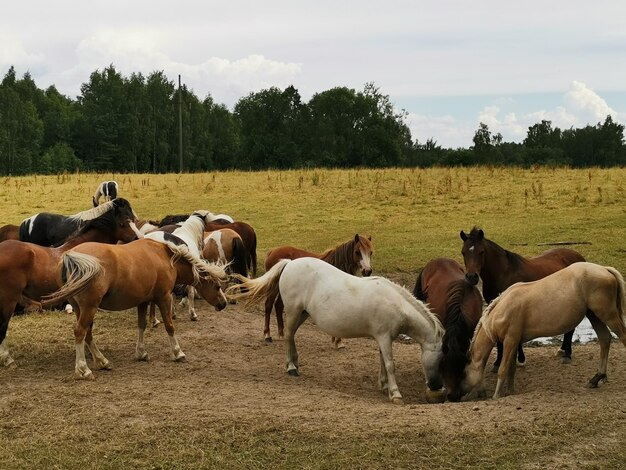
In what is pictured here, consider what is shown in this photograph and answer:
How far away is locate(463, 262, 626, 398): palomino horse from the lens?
729 centimetres

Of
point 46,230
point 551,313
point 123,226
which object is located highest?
point 123,226

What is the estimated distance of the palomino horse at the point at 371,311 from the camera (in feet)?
25.9

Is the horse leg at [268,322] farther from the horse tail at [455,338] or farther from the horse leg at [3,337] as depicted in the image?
the horse leg at [3,337]

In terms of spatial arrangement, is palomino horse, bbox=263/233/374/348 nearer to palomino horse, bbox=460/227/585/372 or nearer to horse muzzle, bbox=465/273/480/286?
palomino horse, bbox=460/227/585/372

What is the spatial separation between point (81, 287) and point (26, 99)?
82.8 m

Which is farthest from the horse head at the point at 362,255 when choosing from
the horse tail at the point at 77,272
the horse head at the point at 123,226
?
the horse tail at the point at 77,272

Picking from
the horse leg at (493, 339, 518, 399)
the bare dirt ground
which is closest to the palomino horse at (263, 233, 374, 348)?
the bare dirt ground

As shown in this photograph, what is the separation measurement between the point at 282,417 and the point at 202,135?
7638 centimetres

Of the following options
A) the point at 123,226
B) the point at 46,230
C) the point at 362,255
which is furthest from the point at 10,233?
the point at 362,255

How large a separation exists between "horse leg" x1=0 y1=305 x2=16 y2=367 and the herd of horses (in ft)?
0.04

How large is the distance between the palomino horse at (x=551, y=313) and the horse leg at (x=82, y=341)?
14.0 feet

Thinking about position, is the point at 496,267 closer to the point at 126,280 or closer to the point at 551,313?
the point at 551,313

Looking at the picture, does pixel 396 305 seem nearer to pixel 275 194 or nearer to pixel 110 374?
pixel 110 374

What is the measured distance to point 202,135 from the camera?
8056 centimetres
